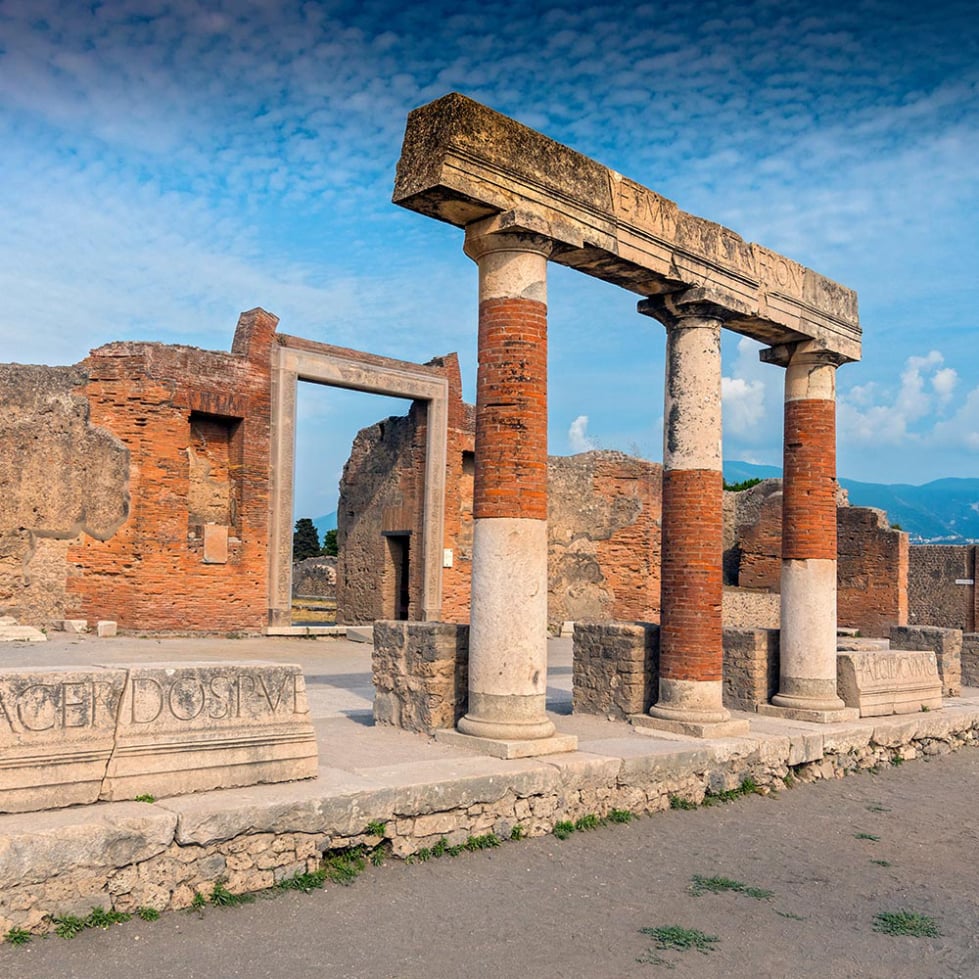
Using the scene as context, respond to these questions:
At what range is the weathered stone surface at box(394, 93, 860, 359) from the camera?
6.27 metres

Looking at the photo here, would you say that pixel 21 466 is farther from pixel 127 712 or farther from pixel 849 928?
pixel 849 928

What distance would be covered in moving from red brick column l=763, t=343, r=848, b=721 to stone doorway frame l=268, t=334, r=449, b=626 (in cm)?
939

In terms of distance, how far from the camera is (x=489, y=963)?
3932 mm

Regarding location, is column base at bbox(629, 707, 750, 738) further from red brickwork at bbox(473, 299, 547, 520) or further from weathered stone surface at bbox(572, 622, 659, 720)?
red brickwork at bbox(473, 299, 547, 520)

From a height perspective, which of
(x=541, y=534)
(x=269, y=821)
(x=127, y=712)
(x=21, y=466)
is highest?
(x=21, y=466)

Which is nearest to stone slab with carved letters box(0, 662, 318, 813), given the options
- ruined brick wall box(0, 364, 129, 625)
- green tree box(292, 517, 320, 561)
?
ruined brick wall box(0, 364, 129, 625)

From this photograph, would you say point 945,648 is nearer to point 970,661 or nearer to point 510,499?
point 970,661

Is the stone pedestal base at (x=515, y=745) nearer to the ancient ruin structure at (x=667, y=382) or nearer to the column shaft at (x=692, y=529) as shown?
the ancient ruin structure at (x=667, y=382)

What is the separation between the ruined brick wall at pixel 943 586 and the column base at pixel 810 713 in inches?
713

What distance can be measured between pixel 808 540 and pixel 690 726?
108 inches

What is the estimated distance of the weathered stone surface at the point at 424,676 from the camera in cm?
707

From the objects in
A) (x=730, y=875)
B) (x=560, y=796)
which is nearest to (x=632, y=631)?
(x=560, y=796)

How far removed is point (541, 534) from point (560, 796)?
175 centimetres

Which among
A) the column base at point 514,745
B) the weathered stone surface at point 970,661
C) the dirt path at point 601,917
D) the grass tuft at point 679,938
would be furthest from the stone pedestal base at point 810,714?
the weathered stone surface at point 970,661
